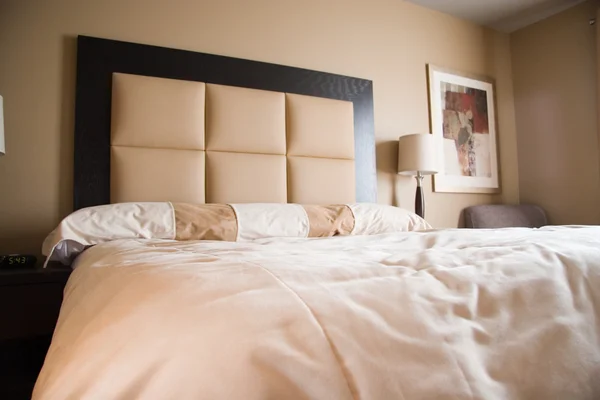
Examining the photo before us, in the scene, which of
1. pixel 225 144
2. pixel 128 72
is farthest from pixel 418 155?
pixel 128 72

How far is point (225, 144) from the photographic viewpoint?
225 centimetres

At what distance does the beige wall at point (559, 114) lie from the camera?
121 inches

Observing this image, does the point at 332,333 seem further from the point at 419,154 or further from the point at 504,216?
the point at 504,216

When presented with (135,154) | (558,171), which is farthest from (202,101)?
(558,171)

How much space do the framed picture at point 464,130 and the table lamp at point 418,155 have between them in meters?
0.43

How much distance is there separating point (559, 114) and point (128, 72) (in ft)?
10.8

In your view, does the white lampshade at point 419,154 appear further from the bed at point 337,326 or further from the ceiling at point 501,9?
the bed at point 337,326

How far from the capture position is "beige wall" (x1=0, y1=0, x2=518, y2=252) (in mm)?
1921

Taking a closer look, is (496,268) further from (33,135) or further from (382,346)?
(33,135)

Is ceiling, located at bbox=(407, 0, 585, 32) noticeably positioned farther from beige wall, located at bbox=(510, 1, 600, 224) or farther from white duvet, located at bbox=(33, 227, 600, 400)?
white duvet, located at bbox=(33, 227, 600, 400)

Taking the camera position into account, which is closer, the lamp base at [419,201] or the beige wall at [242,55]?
the beige wall at [242,55]

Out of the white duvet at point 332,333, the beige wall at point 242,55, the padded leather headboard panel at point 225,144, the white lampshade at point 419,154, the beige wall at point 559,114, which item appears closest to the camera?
the white duvet at point 332,333

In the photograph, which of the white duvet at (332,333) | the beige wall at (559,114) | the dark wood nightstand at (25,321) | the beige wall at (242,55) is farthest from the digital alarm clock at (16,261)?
the beige wall at (559,114)

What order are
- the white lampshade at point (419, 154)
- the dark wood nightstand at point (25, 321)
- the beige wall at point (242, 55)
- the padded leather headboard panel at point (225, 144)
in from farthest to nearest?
1. the white lampshade at point (419, 154)
2. the padded leather headboard panel at point (225, 144)
3. the beige wall at point (242, 55)
4. the dark wood nightstand at point (25, 321)
